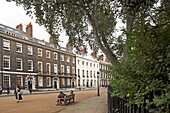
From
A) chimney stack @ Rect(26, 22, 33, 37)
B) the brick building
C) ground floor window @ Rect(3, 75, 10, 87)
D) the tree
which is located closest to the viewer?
the tree

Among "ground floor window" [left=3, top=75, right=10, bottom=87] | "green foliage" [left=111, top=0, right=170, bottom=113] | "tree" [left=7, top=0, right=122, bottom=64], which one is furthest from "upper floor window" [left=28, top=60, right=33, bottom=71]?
"green foliage" [left=111, top=0, right=170, bottom=113]

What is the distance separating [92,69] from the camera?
58.6 metres

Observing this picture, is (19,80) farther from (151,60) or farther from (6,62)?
(151,60)

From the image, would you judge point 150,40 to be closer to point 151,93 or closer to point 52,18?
point 151,93

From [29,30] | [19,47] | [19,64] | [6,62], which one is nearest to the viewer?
[6,62]

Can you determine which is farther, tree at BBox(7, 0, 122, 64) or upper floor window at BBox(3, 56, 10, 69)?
upper floor window at BBox(3, 56, 10, 69)

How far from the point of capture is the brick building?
28281 millimetres

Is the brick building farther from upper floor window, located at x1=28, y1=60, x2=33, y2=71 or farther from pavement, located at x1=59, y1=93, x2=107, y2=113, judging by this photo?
pavement, located at x1=59, y1=93, x2=107, y2=113

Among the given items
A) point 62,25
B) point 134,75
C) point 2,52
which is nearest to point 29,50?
point 2,52

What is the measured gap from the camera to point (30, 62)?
33.5 meters

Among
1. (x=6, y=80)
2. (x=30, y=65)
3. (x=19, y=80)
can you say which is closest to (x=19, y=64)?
(x=30, y=65)

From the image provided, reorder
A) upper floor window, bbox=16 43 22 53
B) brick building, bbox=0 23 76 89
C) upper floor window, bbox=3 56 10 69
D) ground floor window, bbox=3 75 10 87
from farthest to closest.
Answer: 1. upper floor window, bbox=16 43 22 53
2. brick building, bbox=0 23 76 89
3. upper floor window, bbox=3 56 10 69
4. ground floor window, bbox=3 75 10 87

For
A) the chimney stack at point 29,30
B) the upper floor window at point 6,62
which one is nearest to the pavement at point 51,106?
the upper floor window at point 6,62

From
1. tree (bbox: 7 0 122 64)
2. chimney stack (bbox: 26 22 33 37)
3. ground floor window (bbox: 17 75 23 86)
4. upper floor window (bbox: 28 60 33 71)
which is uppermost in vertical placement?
chimney stack (bbox: 26 22 33 37)
